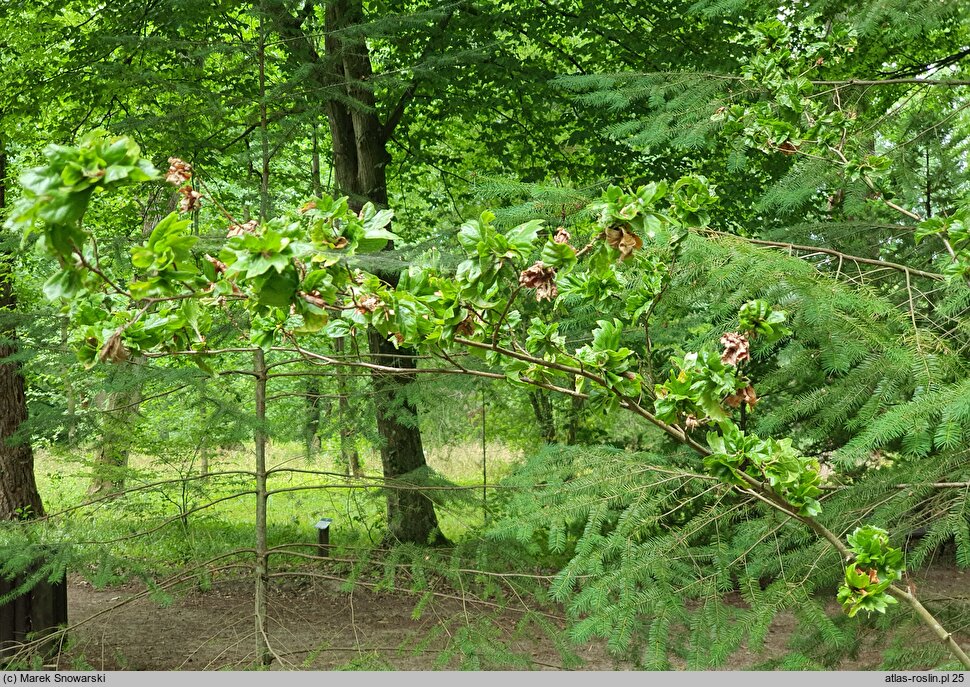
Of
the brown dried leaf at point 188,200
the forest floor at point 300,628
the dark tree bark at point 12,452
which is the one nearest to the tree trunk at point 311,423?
the forest floor at point 300,628

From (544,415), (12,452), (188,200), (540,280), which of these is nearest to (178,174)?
(188,200)

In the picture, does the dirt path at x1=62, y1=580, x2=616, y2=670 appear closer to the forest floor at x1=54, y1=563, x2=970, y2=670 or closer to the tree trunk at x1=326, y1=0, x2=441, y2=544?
the forest floor at x1=54, y1=563, x2=970, y2=670

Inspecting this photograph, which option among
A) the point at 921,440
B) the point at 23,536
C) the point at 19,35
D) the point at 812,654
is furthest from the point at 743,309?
the point at 19,35

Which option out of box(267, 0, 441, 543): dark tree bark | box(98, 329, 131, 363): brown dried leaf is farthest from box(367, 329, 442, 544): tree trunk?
box(98, 329, 131, 363): brown dried leaf

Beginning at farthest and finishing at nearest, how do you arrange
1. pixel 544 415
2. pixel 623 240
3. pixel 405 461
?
pixel 544 415, pixel 405 461, pixel 623 240

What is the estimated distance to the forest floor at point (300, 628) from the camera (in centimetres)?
517

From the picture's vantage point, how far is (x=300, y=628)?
22.6 ft

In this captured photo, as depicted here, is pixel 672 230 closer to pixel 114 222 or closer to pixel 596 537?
pixel 596 537

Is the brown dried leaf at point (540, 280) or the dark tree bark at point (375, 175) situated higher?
the dark tree bark at point (375, 175)

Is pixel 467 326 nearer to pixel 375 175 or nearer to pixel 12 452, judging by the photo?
pixel 12 452

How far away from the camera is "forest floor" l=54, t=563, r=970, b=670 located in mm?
5168

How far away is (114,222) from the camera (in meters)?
9.45

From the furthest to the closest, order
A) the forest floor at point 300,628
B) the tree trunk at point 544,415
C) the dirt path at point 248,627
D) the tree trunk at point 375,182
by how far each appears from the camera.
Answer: the tree trunk at point 544,415
the tree trunk at point 375,182
the dirt path at point 248,627
the forest floor at point 300,628

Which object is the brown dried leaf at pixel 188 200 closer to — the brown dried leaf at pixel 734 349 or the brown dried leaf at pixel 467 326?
the brown dried leaf at pixel 467 326
